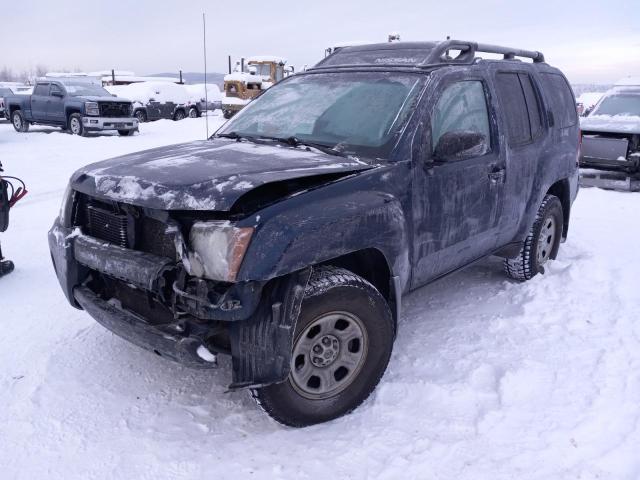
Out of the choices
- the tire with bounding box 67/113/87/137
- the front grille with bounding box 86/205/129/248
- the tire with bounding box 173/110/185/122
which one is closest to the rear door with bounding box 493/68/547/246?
the front grille with bounding box 86/205/129/248

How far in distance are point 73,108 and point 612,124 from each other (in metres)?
14.3

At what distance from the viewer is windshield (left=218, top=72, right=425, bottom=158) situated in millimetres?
3428

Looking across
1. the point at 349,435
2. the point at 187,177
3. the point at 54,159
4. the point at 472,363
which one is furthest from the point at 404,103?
the point at 54,159

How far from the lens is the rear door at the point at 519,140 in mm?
4254

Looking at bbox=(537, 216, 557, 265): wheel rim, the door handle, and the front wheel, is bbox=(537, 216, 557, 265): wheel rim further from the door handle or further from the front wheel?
the front wheel

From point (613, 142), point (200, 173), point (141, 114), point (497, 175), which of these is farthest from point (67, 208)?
point (141, 114)

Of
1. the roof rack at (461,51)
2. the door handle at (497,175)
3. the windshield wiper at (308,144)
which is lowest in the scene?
the door handle at (497,175)

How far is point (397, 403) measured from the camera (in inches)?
125

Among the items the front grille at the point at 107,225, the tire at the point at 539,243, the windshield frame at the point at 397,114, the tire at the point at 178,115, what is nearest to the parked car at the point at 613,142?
the tire at the point at 539,243

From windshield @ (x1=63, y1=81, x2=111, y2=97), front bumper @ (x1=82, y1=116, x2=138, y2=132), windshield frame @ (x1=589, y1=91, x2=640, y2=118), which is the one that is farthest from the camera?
windshield @ (x1=63, y1=81, x2=111, y2=97)

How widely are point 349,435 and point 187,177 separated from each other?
1.56m

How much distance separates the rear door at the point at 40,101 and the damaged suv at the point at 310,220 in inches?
613

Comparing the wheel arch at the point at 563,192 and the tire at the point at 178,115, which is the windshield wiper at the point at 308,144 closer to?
the wheel arch at the point at 563,192

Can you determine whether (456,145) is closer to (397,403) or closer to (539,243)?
(397,403)
